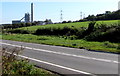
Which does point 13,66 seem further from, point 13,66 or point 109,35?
point 109,35

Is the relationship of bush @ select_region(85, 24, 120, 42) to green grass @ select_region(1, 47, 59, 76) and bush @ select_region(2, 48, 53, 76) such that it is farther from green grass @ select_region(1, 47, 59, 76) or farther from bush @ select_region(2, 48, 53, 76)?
bush @ select_region(2, 48, 53, 76)

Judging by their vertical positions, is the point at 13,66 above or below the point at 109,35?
below

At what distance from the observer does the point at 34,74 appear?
27.1 feet

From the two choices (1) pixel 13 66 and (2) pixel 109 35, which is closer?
(1) pixel 13 66

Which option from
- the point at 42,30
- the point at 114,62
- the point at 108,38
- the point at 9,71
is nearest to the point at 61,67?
the point at 114,62

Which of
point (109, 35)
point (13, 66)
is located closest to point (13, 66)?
point (13, 66)

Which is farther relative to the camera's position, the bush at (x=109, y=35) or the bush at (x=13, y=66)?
the bush at (x=109, y=35)

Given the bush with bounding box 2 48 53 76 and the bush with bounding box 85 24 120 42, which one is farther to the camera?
the bush with bounding box 85 24 120 42

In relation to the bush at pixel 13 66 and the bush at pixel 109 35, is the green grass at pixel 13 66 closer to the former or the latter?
the bush at pixel 13 66

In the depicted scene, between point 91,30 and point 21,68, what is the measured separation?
2401 cm

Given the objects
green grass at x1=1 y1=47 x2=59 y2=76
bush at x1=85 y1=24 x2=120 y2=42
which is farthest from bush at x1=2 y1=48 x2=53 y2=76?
bush at x1=85 y1=24 x2=120 y2=42

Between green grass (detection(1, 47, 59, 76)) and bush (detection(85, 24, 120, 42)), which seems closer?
green grass (detection(1, 47, 59, 76))

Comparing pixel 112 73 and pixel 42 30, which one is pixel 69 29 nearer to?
pixel 42 30

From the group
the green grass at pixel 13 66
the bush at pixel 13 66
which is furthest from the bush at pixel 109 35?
the bush at pixel 13 66
